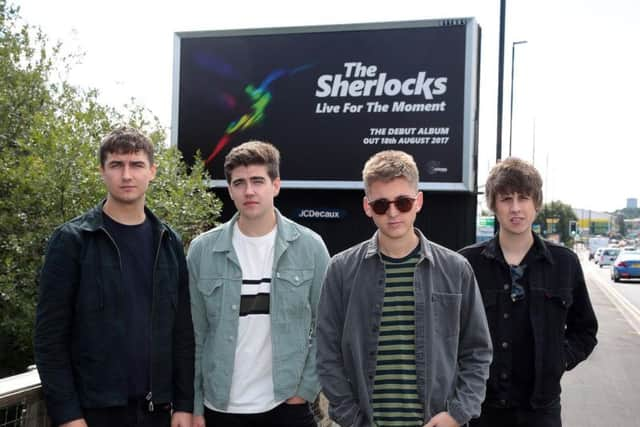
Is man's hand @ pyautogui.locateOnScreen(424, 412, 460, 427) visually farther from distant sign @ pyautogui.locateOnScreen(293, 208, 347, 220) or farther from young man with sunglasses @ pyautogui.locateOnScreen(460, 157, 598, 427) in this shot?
distant sign @ pyautogui.locateOnScreen(293, 208, 347, 220)

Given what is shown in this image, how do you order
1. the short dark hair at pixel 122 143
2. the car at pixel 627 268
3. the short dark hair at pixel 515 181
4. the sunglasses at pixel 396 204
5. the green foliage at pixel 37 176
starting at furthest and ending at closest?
the car at pixel 627 268 < the green foliage at pixel 37 176 < the short dark hair at pixel 515 181 < the short dark hair at pixel 122 143 < the sunglasses at pixel 396 204

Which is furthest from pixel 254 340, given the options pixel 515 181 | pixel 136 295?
pixel 515 181

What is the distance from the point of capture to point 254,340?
2.82m

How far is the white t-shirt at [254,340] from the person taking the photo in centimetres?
276

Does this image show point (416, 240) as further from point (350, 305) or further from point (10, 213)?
point (10, 213)

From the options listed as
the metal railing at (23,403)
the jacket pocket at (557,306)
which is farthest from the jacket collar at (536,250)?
the metal railing at (23,403)

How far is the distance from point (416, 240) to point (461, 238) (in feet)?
14.5

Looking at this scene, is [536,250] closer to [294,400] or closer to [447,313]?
[447,313]

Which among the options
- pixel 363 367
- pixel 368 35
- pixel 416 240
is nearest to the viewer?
pixel 363 367

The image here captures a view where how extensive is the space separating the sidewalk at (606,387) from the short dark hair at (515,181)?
12.3 feet

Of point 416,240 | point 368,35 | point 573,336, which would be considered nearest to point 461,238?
point 368,35

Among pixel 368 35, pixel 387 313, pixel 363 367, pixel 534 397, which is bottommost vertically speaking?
pixel 534 397

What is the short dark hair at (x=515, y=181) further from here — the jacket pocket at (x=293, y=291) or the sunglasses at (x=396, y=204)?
the jacket pocket at (x=293, y=291)

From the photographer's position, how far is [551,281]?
292cm
